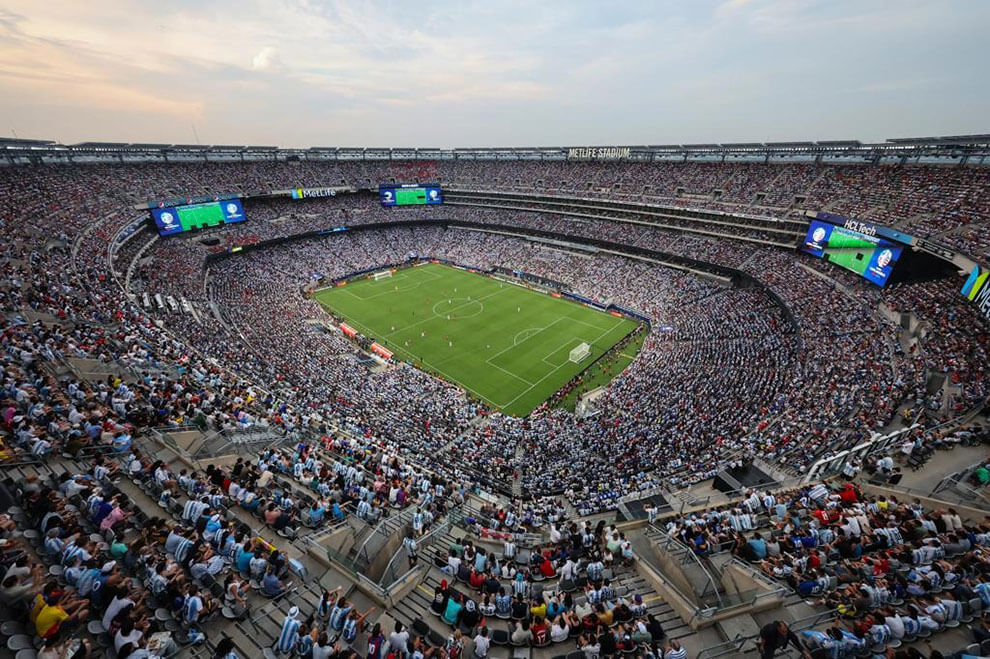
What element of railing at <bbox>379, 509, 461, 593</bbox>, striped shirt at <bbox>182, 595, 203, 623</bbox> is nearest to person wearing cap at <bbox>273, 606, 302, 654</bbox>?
striped shirt at <bbox>182, 595, 203, 623</bbox>

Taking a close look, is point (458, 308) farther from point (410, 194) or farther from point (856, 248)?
point (856, 248)

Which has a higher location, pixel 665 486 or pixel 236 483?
pixel 236 483

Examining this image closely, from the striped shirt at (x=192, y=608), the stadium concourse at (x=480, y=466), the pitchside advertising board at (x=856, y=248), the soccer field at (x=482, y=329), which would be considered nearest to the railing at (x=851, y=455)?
the stadium concourse at (x=480, y=466)

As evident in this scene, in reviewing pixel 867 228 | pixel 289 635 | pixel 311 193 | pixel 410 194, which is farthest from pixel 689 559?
pixel 410 194

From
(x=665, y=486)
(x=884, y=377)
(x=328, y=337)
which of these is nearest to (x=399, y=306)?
(x=328, y=337)

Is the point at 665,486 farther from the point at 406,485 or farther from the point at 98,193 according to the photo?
the point at 98,193

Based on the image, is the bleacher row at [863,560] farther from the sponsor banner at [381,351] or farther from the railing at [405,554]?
the sponsor banner at [381,351]

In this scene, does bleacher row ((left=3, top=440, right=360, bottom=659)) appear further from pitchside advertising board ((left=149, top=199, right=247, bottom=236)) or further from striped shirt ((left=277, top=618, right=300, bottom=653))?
pitchside advertising board ((left=149, top=199, right=247, bottom=236))
